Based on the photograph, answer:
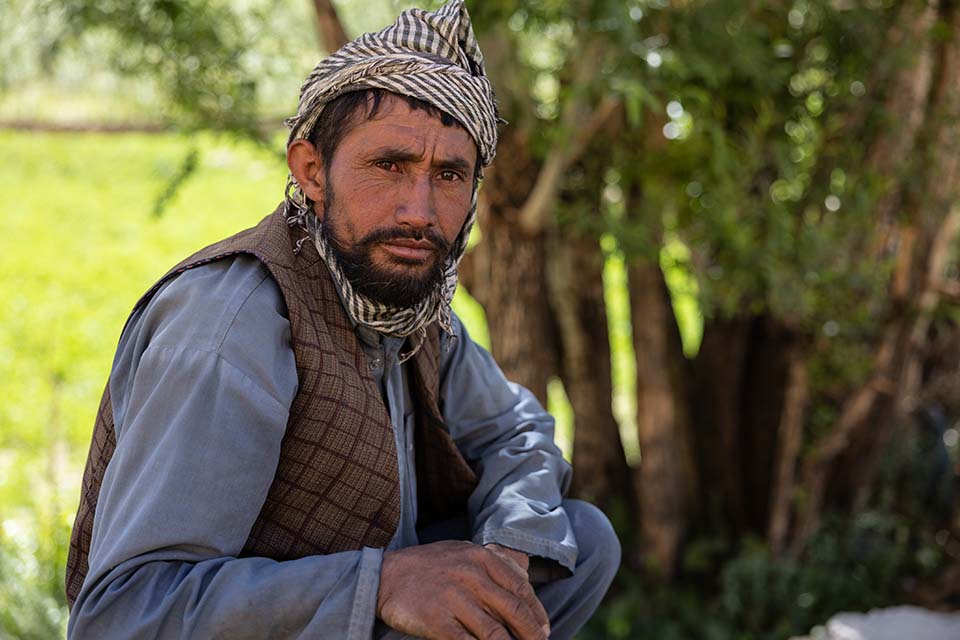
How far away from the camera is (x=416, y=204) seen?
1.93m

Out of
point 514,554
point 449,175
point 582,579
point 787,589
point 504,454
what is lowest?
point 787,589

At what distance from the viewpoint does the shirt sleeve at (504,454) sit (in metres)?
2.08

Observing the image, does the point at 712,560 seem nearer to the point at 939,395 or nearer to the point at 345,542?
the point at 939,395

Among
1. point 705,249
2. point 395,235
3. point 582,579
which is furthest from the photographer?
point 705,249

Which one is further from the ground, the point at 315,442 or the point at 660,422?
the point at 315,442

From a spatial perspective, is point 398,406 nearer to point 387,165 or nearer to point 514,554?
point 514,554

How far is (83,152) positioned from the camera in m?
12.3

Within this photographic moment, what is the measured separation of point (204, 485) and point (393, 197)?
61 centimetres

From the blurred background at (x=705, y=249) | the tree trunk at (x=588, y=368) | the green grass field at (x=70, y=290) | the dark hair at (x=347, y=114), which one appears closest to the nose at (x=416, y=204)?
the dark hair at (x=347, y=114)

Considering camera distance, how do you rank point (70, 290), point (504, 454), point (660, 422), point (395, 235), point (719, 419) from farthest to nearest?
point (70, 290) < point (719, 419) < point (660, 422) < point (504, 454) < point (395, 235)

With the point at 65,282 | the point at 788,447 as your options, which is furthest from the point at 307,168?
the point at 65,282

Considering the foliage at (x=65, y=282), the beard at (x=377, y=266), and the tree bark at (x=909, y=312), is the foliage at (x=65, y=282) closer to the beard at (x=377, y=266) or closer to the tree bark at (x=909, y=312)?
the beard at (x=377, y=266)

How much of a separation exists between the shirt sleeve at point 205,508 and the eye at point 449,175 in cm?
43

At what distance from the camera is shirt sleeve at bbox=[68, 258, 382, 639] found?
63.0 inches
